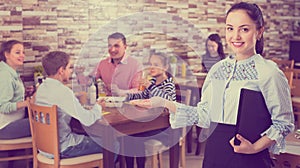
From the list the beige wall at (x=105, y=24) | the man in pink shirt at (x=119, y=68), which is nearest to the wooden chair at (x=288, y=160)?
the man in pink shirt at (x=119, y=68)

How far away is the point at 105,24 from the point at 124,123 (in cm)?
225

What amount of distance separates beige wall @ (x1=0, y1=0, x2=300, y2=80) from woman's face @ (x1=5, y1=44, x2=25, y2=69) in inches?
13.9

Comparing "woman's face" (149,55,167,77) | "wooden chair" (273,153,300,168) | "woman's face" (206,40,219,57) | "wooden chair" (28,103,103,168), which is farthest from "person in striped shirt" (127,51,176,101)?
"wooden chair" (273,153,300,168)

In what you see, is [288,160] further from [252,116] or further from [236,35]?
[236,35]

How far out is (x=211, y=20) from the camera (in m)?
6.59

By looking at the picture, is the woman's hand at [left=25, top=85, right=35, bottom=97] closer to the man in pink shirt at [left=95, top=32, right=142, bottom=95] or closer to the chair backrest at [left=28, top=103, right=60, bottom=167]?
the man in pink shirt at [left=95, top=32, right=142, bottom=95]

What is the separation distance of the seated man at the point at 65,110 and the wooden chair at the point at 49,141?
0.06m

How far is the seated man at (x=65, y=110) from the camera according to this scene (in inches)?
128

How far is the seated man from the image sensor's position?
3.24 meters

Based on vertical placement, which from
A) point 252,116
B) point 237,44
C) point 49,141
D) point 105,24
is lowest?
point 49,141

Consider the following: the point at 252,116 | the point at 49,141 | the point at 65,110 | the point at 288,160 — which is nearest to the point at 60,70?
the point at 65,110

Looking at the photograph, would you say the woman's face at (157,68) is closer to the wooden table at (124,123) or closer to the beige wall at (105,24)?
the wooden table at (124,123)

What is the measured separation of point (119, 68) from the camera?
4.82m

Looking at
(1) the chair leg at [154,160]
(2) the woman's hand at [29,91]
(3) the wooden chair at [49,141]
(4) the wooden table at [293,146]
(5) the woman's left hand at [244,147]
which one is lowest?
(1) the chair leg at [154,160]
